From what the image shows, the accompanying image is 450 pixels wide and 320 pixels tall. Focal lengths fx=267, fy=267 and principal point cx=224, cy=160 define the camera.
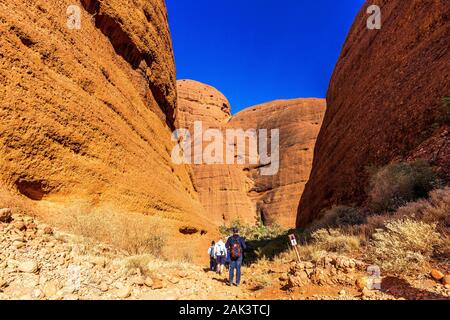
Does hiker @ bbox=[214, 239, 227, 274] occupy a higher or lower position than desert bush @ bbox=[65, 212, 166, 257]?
lower

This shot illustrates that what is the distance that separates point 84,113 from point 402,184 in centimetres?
891

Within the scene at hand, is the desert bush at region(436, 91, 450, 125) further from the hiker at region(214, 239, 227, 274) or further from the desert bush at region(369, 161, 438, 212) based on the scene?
the hiker at region(214, 239, 227, 274)

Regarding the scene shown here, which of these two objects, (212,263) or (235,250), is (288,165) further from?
(235,250)

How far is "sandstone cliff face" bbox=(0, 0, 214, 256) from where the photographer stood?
5668 mm

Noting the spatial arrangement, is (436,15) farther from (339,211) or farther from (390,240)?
(390,240)

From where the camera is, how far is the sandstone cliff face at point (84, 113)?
567cm

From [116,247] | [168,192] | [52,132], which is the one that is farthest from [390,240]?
[168,192]

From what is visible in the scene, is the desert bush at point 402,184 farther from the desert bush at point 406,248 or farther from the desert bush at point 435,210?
the desert bush at point 406,248

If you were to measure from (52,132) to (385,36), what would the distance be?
635 inches

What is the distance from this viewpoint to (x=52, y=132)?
6.29m

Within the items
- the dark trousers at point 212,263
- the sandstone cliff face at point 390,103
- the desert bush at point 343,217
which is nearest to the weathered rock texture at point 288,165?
the sandstone cliff face at point 390,103

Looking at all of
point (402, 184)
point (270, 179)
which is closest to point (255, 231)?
point (270, 179)

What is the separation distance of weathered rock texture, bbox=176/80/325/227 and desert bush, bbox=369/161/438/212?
27.8 meters

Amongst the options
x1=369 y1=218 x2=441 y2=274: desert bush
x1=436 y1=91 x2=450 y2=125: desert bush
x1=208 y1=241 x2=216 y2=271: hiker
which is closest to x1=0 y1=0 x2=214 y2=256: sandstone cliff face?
x1=208 y1=241 x2=216 y2=271: hiker
